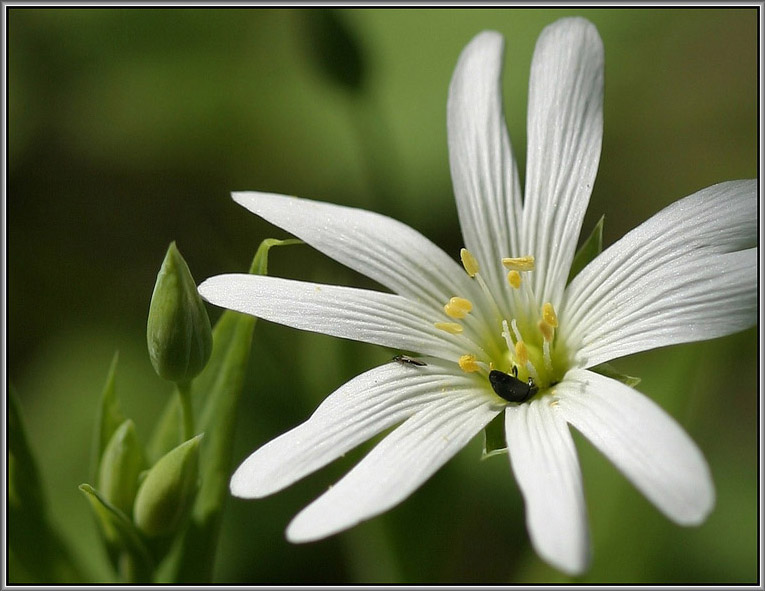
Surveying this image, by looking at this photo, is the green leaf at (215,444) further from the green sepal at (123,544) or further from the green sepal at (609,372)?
the green sepal at (609,372)

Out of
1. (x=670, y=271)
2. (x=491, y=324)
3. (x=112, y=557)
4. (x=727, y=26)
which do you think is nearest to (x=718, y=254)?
(x=670, y=271)

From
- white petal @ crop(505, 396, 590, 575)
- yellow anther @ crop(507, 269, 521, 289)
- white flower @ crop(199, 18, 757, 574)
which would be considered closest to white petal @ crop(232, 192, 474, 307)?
white flower @ crop(199, 18, 757, 574)

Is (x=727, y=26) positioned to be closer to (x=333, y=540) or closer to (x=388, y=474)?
(x=333, y=540)

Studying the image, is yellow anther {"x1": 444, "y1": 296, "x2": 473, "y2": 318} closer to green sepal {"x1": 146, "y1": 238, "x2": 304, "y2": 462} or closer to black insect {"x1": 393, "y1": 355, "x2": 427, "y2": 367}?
black insect {"x1": 393, "y1": 355, "x2": 427, "y2": 367}

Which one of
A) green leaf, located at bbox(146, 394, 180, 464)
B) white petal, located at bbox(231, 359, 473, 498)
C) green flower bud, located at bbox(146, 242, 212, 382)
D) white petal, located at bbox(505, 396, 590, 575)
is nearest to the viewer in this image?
white petal, located at bbox(505, 396, 590, 575)

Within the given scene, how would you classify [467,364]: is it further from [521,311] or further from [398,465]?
[398,465]

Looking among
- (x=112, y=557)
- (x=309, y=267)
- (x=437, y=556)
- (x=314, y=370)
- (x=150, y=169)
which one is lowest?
(x=437, y=556)
